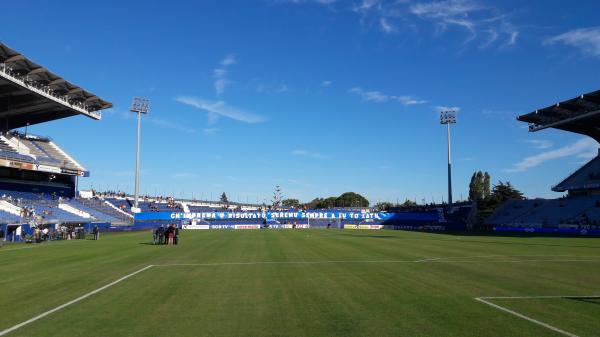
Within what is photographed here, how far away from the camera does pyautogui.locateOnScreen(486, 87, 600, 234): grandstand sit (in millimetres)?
57500

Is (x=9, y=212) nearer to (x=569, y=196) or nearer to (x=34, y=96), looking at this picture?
(x=34, y=96)

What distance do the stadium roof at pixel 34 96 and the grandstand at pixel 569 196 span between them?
63.0m

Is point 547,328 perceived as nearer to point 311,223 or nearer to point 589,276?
point 589,276

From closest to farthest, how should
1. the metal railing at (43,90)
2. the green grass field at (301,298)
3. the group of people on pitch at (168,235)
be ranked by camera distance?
the green grass field at (301,298) → the group of people on pitch at (168,235) → the metal railing at (43,90)

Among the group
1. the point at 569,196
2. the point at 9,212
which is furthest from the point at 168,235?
the point at 569,196

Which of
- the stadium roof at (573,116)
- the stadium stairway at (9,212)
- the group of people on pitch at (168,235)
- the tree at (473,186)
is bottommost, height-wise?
the group of people on pitch at (168,235)

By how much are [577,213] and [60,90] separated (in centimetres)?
7063

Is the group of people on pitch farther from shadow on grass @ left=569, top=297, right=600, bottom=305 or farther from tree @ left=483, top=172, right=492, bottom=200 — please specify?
tree @ left=483, top=172, right=492, bottom=200

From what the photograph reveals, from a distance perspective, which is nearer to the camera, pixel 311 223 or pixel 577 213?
pixel 577 213

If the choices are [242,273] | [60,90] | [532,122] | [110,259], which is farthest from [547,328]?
[532,122]

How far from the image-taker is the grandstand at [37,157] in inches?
1775

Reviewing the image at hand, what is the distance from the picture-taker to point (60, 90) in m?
54.2

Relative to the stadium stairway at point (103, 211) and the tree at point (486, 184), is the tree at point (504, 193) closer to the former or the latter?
the tree at point (486, 184)

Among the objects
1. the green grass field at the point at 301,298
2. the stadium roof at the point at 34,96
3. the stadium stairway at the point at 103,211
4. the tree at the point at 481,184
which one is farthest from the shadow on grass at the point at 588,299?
the tree at the point at 481,184
